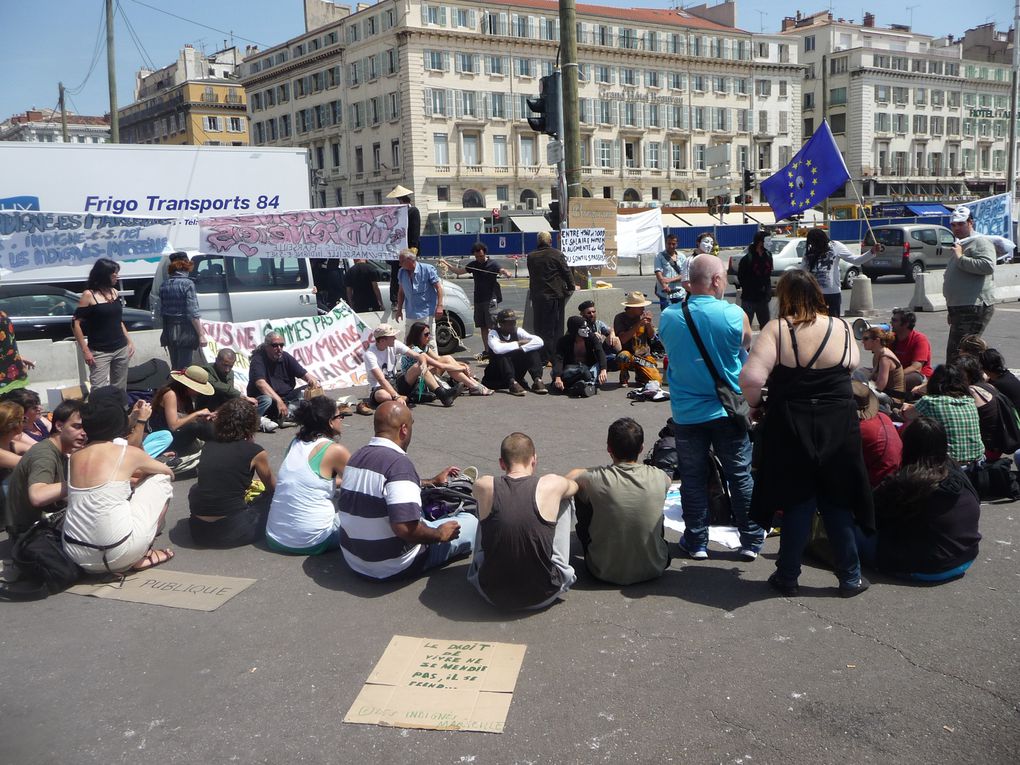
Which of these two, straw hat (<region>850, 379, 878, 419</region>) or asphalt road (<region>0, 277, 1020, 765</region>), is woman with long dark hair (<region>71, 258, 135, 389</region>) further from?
straw hat (<region>850, 379, 878, 419</region>)

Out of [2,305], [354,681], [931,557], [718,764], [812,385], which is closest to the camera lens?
[718,764]

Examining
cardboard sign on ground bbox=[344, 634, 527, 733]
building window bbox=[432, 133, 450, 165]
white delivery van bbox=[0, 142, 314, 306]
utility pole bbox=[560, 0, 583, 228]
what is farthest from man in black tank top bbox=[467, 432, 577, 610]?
building window bbox=[432, 133, 450, 165]

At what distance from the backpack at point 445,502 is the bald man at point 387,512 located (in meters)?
0.53

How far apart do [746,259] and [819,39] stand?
293ft

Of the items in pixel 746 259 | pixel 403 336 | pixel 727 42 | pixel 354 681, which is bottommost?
pixel 354 681

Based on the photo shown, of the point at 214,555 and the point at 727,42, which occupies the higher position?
the point at 727,42

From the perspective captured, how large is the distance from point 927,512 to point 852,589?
1.90 feet

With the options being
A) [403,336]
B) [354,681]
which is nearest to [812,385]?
[354,681]

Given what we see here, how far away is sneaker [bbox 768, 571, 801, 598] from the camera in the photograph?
16.0 ft

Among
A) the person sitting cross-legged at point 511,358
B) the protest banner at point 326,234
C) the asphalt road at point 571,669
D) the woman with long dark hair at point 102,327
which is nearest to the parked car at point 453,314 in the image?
the protest banner at point 326,234

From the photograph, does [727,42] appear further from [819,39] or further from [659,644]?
[659,644]

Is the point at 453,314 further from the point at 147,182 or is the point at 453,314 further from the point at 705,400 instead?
the point at 705,400

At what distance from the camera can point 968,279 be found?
8992 millimetres

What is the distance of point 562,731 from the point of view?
3656 millimetres
